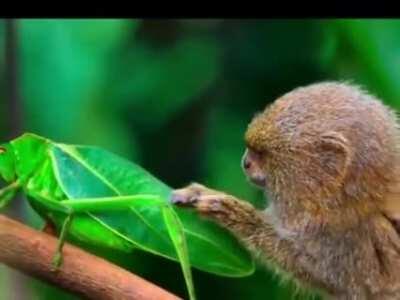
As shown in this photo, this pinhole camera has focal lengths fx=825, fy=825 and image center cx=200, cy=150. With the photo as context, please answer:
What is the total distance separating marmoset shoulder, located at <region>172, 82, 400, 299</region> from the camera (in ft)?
2.57

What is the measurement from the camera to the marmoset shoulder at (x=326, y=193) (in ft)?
2.57

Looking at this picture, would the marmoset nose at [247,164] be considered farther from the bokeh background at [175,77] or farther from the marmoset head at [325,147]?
the bokeh background at [175,77]

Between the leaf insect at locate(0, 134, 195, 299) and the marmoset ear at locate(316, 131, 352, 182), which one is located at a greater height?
the marmoset ear at locate(316, 131, 352, 182)

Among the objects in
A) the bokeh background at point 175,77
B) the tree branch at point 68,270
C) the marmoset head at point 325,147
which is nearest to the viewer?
the tree branch at point 68,270

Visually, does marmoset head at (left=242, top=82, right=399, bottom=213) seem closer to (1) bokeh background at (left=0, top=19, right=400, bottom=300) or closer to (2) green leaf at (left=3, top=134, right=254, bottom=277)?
(2) green leaf at (left=3, top=134, right=254, bottom=277)

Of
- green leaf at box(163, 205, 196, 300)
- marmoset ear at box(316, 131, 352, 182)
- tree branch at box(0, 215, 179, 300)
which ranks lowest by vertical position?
tree branch at box(0, 215, 179, 300)

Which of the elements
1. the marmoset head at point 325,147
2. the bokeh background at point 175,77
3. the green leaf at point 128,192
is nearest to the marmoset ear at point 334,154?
the marmoset head at point 325,147

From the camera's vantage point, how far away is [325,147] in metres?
0.78

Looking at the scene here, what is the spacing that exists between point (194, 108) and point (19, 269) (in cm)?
52

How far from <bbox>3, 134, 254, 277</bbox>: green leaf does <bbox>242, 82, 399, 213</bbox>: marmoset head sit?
0.37 feet

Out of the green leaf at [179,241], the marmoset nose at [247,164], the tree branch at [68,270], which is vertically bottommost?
the tree branch at [68,270]

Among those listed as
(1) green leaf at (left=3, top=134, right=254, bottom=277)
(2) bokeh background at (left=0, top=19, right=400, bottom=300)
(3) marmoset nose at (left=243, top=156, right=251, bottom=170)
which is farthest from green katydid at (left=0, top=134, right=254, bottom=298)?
(2) bokeh background at (left=0, top=19, right=400, bottom=300)

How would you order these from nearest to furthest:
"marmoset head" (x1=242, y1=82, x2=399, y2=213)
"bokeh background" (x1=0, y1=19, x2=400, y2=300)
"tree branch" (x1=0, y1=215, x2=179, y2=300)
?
"tree branch" (x1=0, y1=215, x2=179, y2=300) → "marmoset head" (x1=242, y1=82, x2=399, y2=213) → "bokeh background" (x1=0, y1=19, x2=400, y2=300)

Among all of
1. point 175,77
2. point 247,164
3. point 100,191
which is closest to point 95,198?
point 100,191
